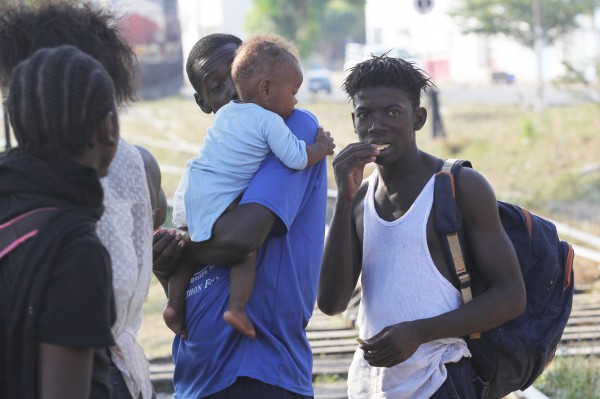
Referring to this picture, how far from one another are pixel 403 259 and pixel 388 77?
2.21ft

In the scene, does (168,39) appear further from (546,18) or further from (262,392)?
(262,392)

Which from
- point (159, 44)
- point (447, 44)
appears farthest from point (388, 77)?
point (447, 44)

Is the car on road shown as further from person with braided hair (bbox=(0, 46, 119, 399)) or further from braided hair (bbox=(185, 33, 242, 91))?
person with braided hair (bbox=(0, 46, 119, 399))

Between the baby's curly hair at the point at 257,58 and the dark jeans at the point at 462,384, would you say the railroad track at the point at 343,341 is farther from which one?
the baby's curly hair at the point at 257,58

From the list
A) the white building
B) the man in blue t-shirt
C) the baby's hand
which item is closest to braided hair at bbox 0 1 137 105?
the man in blue t-shirt

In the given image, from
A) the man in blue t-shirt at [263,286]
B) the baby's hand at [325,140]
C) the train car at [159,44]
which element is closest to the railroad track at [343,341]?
the man in blue t-shirt at [263,286]

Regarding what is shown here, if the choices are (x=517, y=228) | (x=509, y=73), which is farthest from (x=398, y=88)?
(x=509, y=73)

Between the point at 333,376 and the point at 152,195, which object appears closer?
the point at 152,195

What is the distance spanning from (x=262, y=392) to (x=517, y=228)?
114 centimetres

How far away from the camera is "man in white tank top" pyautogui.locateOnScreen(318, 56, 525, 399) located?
3459 millimetres

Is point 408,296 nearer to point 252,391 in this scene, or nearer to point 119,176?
point 252,391

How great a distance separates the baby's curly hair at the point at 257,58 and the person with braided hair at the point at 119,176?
1.59ft

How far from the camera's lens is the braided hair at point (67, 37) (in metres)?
2.89

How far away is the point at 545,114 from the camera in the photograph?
2581cm
